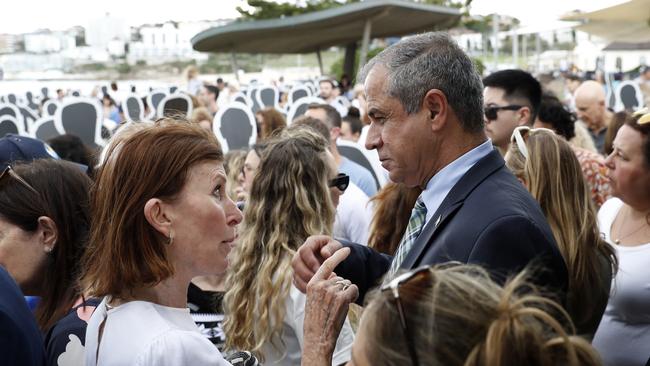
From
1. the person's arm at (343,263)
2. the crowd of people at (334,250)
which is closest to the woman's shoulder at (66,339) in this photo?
the crowd of people at (334,250)

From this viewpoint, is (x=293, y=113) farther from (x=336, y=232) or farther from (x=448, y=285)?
(x=448, y=285)

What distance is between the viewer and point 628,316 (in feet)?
13.3

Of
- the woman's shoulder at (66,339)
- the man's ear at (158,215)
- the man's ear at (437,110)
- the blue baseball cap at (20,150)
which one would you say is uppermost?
the man's ear at (437,110)

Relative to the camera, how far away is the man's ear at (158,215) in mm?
2418

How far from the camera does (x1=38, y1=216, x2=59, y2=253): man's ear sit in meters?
2.94

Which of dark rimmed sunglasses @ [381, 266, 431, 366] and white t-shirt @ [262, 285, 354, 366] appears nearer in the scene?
dark rimmed sunglasses @ [381, 266, 431, 366]

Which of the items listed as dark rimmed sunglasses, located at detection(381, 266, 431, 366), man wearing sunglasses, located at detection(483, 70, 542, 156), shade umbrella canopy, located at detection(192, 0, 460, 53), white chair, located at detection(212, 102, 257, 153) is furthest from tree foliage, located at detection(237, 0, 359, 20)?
dark rimmed sunglasses, located at detection(381, 266, 431, 366)

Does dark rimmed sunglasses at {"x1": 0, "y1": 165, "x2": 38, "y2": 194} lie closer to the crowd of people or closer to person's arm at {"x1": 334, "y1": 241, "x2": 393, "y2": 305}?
the crowd of people

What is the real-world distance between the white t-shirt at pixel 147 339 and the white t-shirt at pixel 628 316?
7.82ft

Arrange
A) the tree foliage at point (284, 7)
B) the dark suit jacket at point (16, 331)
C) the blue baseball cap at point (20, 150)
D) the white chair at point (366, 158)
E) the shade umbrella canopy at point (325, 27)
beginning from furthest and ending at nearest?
the tree foliage at point (284, 7) → the shade umbrella canopy at point (325, 27) → the white chair at point (366, 158) → the blue baseball cap at point (20, 150) → the dark suit jacket at point (16, 331)

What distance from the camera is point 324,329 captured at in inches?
97.0

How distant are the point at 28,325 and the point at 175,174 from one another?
573mm

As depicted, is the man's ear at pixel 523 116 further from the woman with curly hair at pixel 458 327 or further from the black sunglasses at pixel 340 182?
the woman with curly hair at pixel 458 327

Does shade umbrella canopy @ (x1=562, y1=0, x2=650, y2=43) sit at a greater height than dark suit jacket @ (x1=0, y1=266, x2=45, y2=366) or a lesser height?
greater
